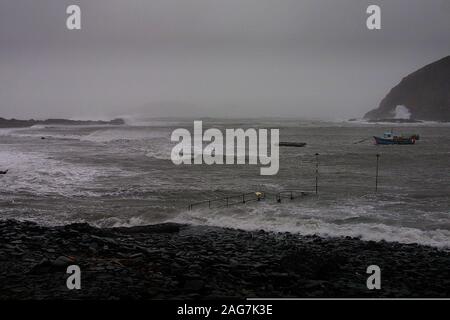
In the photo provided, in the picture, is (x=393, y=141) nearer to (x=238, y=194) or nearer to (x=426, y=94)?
(x=238, y=194)

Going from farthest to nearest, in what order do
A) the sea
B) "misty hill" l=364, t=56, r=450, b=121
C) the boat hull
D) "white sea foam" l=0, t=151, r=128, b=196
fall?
"misty hill" l=364, t=56, r=450, b=121 < the boat hull < "white sea foam" l=0, t=151, r=128, b=196 < the sea

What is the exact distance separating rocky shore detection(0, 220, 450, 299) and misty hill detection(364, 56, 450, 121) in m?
159

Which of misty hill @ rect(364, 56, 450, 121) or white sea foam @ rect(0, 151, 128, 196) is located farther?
misty hill @ rect(364, 56, 450, 121)

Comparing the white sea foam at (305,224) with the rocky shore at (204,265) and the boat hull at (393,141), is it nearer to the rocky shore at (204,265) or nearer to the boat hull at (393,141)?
the rocky shore at (204,265)

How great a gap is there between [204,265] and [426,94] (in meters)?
173

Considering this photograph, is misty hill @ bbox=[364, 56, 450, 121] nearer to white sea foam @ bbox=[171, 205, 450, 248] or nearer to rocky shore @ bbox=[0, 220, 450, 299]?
white sea foam @ bbox=[171, 205, 450, 248]

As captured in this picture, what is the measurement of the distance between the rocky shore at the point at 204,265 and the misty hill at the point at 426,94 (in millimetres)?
158734

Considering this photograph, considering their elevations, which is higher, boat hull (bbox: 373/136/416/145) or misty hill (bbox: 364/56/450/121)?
misty hill (bbox: 364/56/450/121)

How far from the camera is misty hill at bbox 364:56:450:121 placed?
154125 millimetres

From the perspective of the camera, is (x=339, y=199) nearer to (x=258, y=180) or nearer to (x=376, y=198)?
(x=376, y=198)

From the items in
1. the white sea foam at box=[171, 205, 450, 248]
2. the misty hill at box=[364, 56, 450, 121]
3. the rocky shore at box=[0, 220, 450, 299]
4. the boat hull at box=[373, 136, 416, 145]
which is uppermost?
the misty hill at box=[364, 56, 450, 121]

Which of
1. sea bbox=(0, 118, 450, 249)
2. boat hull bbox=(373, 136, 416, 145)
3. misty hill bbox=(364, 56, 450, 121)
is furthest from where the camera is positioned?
misty hill bbox=(364, 56, 450, 121)

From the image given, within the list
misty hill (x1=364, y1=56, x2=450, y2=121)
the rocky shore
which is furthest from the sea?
misty hill (x1=364, y1=56, x2=450, y2=121)

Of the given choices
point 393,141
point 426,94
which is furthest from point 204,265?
point 426,94
